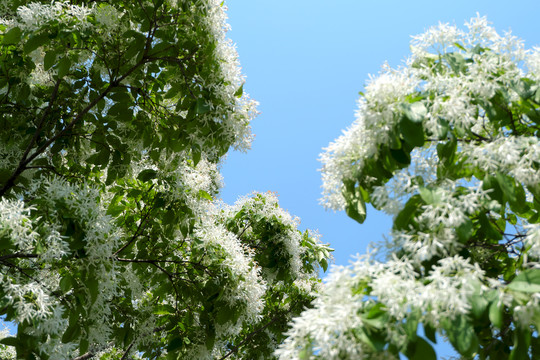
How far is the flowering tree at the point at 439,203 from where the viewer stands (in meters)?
1.45

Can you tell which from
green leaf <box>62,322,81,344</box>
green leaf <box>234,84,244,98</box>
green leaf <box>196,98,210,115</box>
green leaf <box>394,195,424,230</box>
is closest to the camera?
green leaf <box>394,195,424,230</box>

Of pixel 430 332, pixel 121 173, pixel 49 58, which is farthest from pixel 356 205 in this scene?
pixel 121 173

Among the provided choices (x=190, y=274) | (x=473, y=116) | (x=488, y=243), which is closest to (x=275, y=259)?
(x=190, y=274)

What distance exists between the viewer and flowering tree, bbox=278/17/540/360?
1.45 meters

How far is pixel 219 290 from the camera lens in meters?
3.60

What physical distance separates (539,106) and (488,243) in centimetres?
66

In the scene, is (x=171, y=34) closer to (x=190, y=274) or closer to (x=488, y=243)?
(x=190, y=274)

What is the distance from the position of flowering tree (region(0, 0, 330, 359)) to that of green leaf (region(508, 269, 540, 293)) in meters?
2.01

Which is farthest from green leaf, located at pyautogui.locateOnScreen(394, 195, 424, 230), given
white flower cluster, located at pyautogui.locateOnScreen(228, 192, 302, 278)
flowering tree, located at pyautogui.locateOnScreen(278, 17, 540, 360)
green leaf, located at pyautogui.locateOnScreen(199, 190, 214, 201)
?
white flower cluster, located at pyautogui.locateOnScreen(228, 192, 302, 278)

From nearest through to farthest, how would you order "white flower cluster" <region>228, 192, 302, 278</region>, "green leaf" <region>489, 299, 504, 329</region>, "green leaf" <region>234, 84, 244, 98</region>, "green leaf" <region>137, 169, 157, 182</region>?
1. "green leaf" <region>489, 299, 504, 329</region>
2. "green leaf" <region>234, 84, 244, 98</region>
3. "green leaf" <region>137, 169, 157, 182</region>
4. "white flower cluster" <region>228, 192, 302, 278</region>

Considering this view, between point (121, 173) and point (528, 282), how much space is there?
10.2ft

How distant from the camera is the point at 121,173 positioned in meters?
3.81

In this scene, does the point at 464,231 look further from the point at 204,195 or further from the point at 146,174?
the point at 146,174

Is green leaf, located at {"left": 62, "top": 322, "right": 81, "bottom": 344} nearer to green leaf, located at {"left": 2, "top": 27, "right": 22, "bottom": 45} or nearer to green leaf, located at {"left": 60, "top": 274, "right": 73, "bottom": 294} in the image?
green leaf, located at {"left": 60, "top": 274, "right": 73, "bottom": 294}
